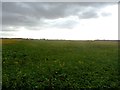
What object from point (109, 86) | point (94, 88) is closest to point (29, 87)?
point (94, 88)

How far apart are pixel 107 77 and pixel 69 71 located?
12.3 feet

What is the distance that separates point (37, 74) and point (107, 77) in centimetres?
621

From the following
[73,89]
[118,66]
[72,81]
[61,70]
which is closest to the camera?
[73,89]

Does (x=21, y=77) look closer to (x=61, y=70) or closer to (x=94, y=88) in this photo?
(x=61, y=70)

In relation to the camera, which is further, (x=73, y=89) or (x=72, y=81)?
(x=72, y=81)

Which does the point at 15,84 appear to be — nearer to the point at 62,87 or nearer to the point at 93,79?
the point at 62,87

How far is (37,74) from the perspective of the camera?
73.9 ft

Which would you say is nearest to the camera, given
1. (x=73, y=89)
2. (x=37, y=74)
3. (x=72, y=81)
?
(x=73, y=89)

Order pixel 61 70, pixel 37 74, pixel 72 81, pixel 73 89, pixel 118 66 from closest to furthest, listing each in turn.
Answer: pixel 73 89 < pixel 72 81 < pixel 37 74 < pixel 61 70 < pixel 118 66

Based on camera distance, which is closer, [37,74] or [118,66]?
[37,74]

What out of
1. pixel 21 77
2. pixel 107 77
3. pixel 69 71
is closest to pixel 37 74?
pixel 21 77

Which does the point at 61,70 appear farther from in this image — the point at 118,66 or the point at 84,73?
the point at 118,66

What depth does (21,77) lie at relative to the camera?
2138 centimetres

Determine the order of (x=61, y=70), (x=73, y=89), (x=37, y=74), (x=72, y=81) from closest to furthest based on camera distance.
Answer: (x=73, y=89) → (x=72, y=81) → (x=37, y=74) → (x=61, y=70)
